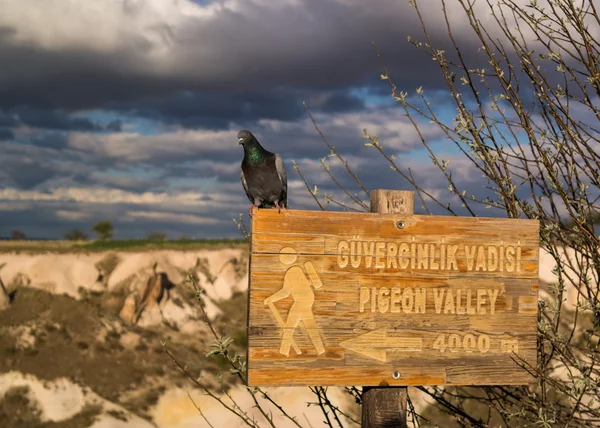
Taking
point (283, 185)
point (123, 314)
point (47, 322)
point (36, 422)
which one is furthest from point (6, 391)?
point (283, 185)

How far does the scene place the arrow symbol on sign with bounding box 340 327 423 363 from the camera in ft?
12.8

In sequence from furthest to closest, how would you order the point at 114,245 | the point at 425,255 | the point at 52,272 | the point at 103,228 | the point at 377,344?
the point at 103,228, the point at 114,245, the point at 52,272, the point at 425,255, the point at 377,344

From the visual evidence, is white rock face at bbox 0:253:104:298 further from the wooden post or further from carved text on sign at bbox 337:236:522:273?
carved text on sign at bbox 337:236:522:273

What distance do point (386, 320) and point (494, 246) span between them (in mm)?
880

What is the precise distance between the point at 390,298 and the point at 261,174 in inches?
67.9

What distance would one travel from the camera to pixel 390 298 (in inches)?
155

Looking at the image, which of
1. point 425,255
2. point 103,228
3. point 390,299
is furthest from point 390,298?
point 103,228

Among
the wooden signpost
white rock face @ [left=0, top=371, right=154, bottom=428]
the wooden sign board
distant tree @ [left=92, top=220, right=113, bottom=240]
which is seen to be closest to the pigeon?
the wooden signpost

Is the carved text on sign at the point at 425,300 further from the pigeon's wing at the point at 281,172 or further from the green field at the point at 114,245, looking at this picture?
the green field at the point at 114,245

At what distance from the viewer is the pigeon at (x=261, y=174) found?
16.8 ft

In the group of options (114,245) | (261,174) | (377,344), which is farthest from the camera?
(114,245)

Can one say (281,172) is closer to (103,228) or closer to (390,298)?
(390,298)

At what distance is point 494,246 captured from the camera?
4184 millimetres

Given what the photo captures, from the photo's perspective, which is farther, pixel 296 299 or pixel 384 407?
pixel 384 407
